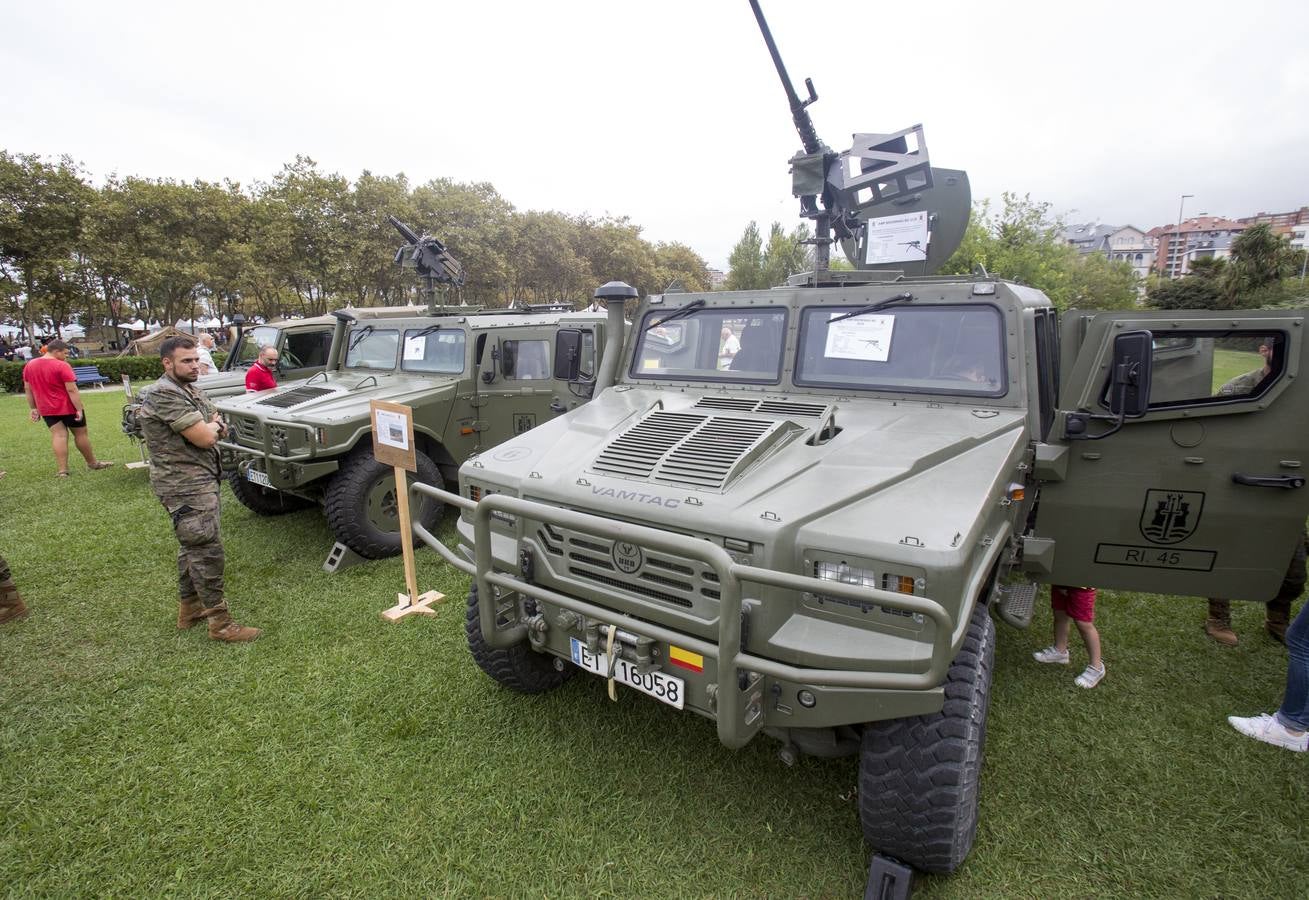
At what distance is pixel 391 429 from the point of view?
4.27 m

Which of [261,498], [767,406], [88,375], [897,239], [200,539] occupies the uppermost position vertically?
[897,239]

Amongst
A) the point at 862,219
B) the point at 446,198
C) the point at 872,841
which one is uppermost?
the point at 446,198

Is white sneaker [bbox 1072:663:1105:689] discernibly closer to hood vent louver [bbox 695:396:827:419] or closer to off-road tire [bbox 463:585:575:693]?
hood vent louver [bbox 695:396:827:419]

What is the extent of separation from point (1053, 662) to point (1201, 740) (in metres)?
0.76

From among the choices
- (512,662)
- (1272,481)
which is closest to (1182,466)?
(1272,481)

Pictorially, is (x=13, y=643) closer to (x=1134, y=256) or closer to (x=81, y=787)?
(x=81, y=787)

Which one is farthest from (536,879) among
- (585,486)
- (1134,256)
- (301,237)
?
(1134,256)

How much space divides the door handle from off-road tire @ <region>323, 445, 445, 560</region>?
4923mm

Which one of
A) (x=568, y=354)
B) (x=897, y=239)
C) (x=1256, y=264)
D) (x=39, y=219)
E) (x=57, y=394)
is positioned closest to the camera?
(x=568, y=354)

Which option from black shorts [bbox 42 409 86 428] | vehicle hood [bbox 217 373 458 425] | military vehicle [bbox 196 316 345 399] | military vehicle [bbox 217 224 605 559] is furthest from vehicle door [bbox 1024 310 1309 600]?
black shorts [bbox 42 409 86 428]

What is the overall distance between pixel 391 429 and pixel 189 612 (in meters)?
1.76

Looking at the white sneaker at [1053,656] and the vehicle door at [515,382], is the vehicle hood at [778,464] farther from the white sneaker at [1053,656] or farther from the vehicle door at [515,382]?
the vehicle door at [515,382]

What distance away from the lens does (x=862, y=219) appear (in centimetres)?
527

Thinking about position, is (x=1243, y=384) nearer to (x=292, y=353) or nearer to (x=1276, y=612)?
(x=1276, y=612)
